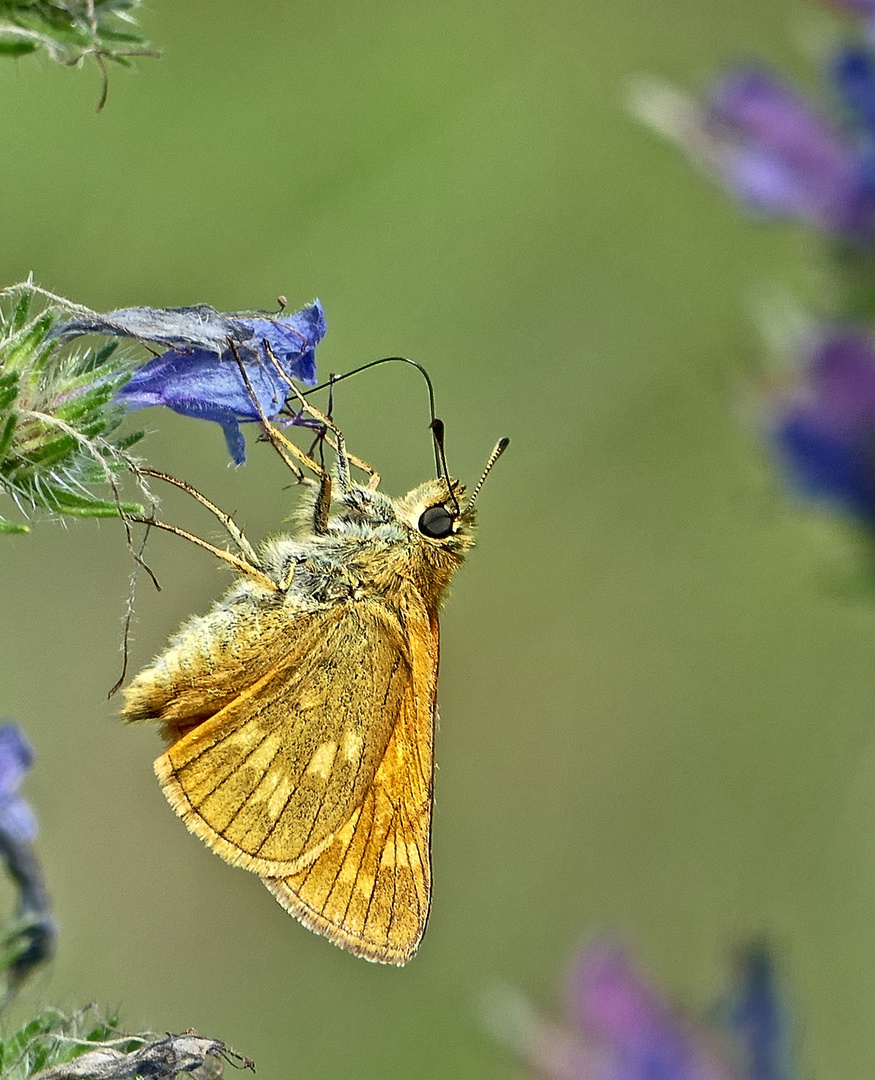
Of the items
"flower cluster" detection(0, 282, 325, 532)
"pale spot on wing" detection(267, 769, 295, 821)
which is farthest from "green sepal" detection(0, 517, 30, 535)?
"pale spot on wing" detection(267, 769, 295, 821)

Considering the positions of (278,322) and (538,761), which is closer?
(278,322)

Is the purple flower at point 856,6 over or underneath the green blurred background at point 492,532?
underneath

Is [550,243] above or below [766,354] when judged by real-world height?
above

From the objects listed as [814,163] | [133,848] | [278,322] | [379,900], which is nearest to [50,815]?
[133,848]

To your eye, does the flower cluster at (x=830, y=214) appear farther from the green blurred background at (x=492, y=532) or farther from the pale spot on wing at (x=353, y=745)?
the green blurred background at (x=492, y=532)

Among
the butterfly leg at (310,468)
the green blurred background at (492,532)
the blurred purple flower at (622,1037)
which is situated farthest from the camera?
the green blurred background at (492,532)

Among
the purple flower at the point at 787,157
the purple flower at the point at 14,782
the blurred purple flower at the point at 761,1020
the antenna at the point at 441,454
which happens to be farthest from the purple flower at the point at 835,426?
the purple flower at the point at 14,782

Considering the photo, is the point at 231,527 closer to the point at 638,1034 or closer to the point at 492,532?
the point at 638,1034

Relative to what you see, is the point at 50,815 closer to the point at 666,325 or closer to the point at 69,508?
the point at 666,325
